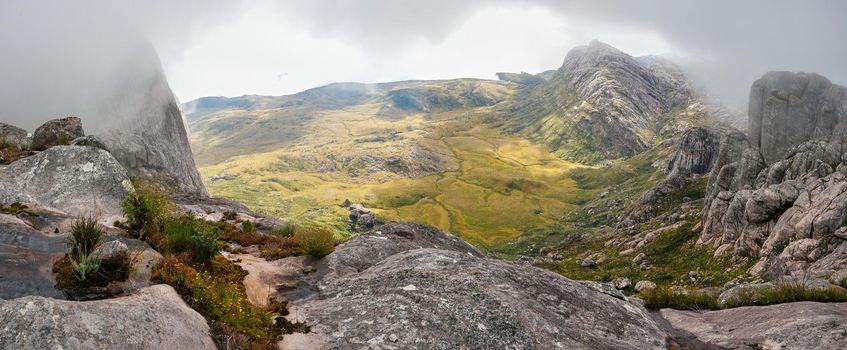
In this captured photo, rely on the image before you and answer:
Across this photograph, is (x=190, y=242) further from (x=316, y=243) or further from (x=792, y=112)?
(x=792, y=112)

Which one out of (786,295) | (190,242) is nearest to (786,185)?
(786,295)

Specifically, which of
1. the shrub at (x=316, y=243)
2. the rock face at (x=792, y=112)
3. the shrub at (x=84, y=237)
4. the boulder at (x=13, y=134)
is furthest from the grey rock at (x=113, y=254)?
the rock face at (x=792, y=112)

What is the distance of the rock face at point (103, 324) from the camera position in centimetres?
815

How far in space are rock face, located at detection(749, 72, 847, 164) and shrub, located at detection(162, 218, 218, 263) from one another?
98865 mm

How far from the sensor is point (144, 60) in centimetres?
8244

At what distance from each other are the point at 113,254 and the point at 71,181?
1604 centimetres

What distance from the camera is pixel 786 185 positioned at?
49281mm

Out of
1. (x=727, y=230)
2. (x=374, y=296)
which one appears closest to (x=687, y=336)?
(x=374, y=296)

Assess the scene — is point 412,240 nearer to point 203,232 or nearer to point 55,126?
point 203,232

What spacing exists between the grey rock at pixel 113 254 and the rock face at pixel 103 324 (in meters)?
1.37

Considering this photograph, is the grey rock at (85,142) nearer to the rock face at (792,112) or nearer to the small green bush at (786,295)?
the small green bush at (786,295)

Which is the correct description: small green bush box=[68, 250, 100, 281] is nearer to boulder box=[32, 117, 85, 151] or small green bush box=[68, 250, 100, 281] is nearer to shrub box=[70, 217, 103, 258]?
shrub box=[70, 217, 103, 258]

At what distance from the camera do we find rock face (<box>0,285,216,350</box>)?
26.7 feet

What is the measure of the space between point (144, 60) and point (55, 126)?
5793 centimetres
